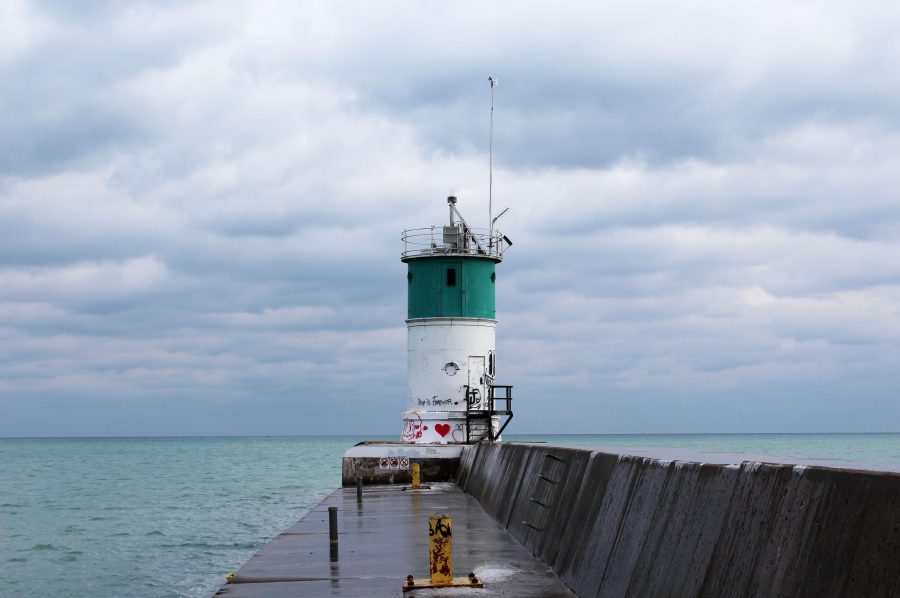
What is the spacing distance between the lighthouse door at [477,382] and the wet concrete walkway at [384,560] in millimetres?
11384

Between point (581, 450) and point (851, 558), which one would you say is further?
point (581, 450)

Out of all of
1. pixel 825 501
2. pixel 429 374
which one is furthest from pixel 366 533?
pixel 429 374

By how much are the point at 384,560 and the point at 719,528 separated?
29.0 ft

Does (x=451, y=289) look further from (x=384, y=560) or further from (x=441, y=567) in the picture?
(x=441, y=567)

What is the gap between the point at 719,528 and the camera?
25.6ft

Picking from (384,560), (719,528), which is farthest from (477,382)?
(719,528)

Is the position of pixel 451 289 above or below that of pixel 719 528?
above

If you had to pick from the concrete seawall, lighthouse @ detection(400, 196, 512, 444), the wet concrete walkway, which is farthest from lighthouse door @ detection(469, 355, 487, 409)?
the concrete seawall

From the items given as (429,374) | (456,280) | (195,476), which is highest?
(456,280)

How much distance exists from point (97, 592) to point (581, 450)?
1487cm

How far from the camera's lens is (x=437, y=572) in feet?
41.8

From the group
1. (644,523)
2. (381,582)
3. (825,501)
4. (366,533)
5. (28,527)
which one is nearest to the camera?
(825,501)

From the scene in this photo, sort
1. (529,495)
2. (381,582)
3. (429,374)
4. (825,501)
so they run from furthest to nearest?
(429,374), (529,495), (381,582), (825,501)

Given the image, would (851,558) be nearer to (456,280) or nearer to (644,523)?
(644,523)
